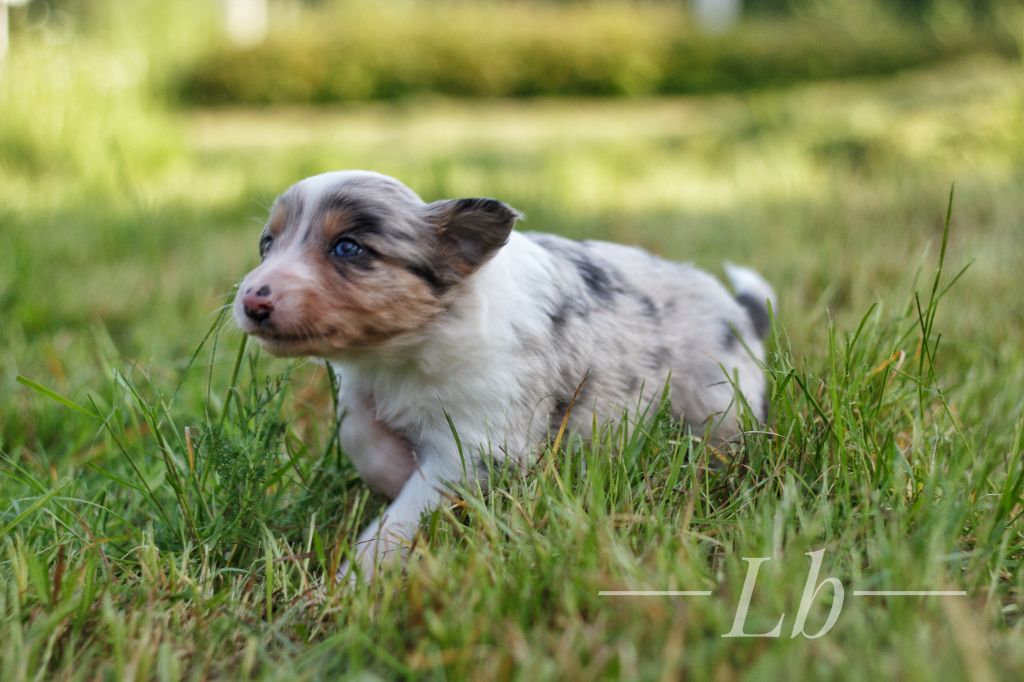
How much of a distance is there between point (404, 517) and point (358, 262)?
64cm

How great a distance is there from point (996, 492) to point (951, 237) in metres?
3.23

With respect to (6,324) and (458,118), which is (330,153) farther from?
(458,118)

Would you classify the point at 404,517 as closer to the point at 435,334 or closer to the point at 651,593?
the point at 435,334

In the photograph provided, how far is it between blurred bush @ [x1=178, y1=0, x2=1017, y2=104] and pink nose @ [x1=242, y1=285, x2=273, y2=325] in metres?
15.6

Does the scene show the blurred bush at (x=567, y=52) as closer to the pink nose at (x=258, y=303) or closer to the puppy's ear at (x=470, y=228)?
the puppy's ear at (x=470, y=228)

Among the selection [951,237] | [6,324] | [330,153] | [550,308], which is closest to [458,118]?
[330,153]

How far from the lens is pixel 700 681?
4.94ft

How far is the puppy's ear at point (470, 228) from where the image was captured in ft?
7.75

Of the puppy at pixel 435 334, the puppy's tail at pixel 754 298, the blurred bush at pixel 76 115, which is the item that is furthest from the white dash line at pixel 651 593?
the blurred bush at pixel 76 115

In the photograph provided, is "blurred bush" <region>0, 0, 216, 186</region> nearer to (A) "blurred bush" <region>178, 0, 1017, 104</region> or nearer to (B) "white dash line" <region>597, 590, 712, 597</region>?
(B) "white dash line" <region>597, 590, 712, 597</region>

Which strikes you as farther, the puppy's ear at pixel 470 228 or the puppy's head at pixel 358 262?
the puppy's ear at pixel 470 228

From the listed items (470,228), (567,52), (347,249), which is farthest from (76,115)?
Answer: (567,52)

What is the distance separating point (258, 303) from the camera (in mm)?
2174

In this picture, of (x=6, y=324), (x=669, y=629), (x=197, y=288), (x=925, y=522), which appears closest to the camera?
(x=669, y=629)
